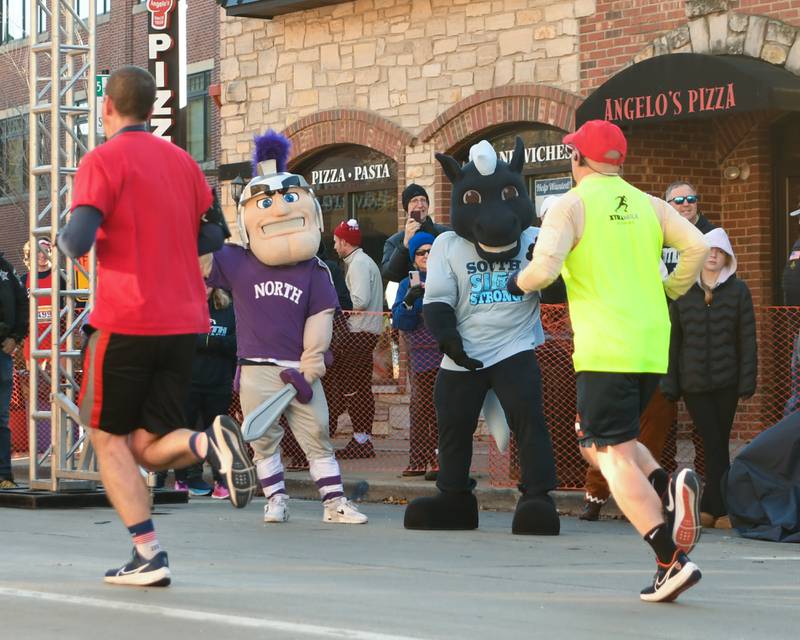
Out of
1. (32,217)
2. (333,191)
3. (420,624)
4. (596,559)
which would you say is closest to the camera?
Result: (420,624)

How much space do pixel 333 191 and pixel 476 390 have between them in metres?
10.5

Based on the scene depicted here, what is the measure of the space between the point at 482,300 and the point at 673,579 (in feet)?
10.5

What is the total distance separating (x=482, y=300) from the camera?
32.9ft

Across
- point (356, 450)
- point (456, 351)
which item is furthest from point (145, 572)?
point (356, 450)

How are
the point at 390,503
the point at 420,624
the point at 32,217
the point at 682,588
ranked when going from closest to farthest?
the point at 420,624
the point at 682,588
the point at 32,217
the point at 390,503

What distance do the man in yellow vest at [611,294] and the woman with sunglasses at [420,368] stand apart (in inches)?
204

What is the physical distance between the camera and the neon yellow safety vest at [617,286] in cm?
756

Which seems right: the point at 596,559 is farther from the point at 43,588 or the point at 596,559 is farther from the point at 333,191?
the point at 333,191

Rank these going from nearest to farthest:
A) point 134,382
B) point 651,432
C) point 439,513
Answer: point 134,382 → point 439,513 → point 651,432

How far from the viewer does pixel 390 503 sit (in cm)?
1257

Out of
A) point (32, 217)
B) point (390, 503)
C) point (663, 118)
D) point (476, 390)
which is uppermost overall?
point (663, 118)

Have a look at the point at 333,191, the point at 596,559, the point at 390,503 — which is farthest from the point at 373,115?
the point at 596,559

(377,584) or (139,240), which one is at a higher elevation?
(139,240)

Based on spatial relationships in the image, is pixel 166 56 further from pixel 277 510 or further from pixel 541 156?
pixel 277 510
